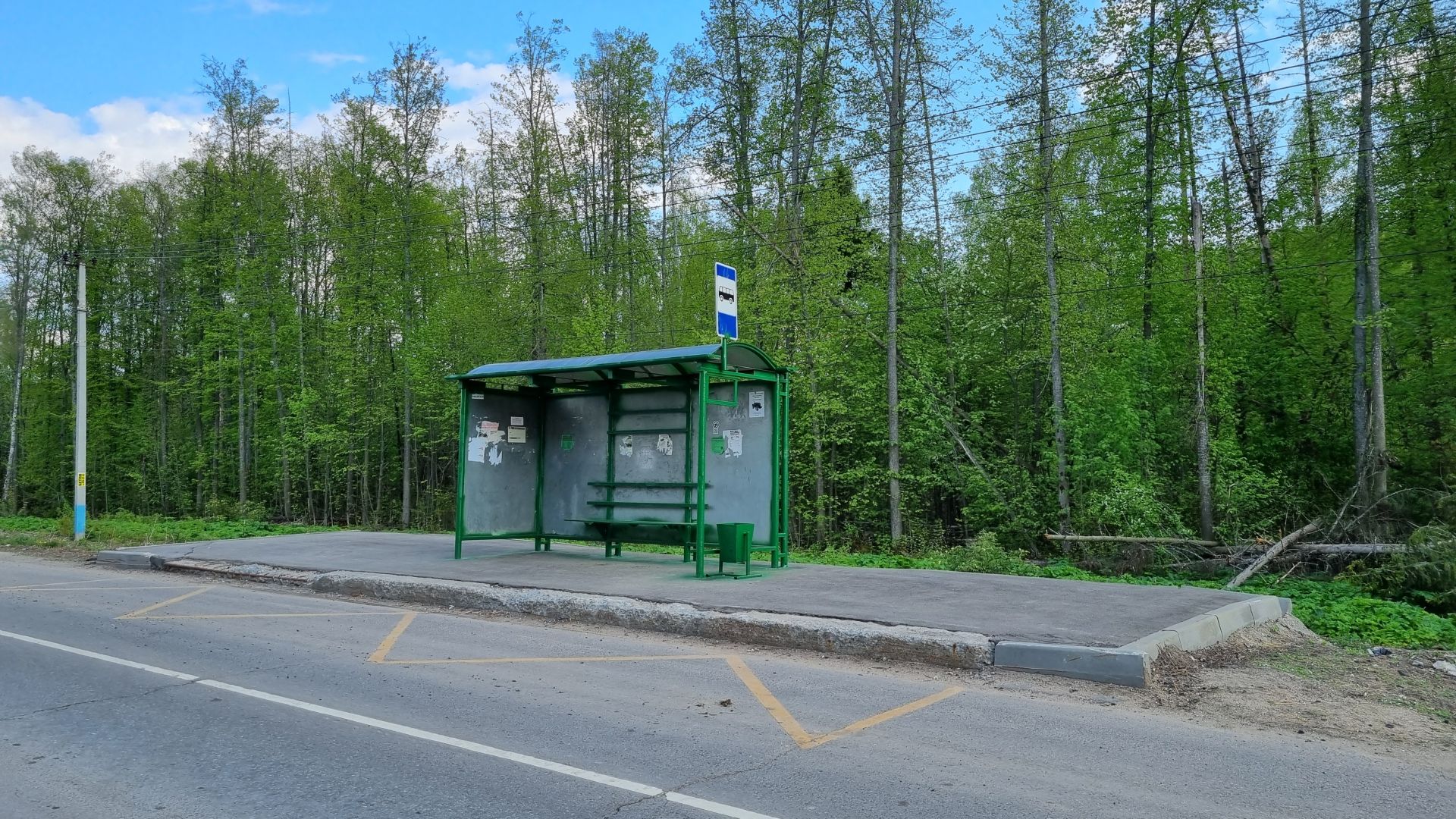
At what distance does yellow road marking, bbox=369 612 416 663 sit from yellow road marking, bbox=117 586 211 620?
292 centimetres

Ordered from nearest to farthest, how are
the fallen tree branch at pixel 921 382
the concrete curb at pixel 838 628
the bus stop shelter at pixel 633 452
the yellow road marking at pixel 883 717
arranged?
1. the yellow road marking at pixel 883 717
2. the concrete curb at pixel 838 628
3. the bus stop shelter at pixel 633 452
4. the fallen tree branch at pixel 921 382

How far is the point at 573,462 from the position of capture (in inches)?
551

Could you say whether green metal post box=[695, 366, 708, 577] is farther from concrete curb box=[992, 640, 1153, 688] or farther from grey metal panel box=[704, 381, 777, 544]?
concrete curb box=[992, 640, 1153, 688]

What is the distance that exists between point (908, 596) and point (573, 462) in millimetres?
6504

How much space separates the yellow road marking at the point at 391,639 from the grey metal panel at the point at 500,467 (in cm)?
370

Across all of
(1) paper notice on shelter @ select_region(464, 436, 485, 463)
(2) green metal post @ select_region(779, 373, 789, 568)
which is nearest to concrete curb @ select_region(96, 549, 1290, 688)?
(1) paper notice on shelter @ select_region(464, 436, 485, 463)

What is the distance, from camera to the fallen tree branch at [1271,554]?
13977mm

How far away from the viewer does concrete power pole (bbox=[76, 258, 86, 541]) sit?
18.6 meters


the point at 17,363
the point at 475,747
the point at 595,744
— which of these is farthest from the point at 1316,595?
the point at 17,363

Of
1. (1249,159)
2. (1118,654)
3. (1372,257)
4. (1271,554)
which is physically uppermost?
(1249,159)

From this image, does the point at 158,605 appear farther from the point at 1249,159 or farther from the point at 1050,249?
the point at 1249,159

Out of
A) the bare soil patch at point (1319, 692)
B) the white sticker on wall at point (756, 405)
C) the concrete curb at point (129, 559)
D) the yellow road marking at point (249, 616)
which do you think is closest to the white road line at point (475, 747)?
the yellow road marking at point (249, 616)

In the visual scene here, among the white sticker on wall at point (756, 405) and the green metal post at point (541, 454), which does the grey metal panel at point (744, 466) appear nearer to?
the white sticker on wall at point (756, 405)

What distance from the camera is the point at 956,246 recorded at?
2488 cm
